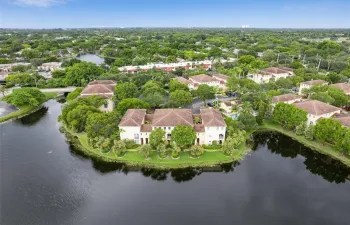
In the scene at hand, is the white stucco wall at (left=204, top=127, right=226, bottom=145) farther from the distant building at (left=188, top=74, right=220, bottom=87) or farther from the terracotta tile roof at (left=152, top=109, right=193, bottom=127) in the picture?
the distant building at (left=188, top=74, right=220, bottom=87)

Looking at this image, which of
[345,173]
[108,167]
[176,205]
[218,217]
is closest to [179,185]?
[176,205]

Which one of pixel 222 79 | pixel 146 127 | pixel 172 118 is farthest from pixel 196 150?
pixel 222 79

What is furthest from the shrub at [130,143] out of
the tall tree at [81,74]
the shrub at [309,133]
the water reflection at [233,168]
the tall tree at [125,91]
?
the tall tree at [81,74]

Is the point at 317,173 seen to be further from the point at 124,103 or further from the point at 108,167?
the point at 124,103

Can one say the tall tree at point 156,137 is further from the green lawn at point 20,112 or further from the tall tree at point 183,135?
the green lawn at point 20,112

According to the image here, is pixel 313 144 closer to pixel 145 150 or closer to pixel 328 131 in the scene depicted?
pixel 328 131

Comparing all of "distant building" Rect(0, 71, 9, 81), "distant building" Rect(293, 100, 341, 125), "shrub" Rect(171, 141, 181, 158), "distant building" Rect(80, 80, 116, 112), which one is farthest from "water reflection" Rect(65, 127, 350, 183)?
"distant building" Rect(0, 71, 9, 81)

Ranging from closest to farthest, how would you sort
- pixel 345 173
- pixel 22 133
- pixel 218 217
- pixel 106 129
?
pixel 218 217
pixel 345 173
pixel 106 129
pixel 22 133
